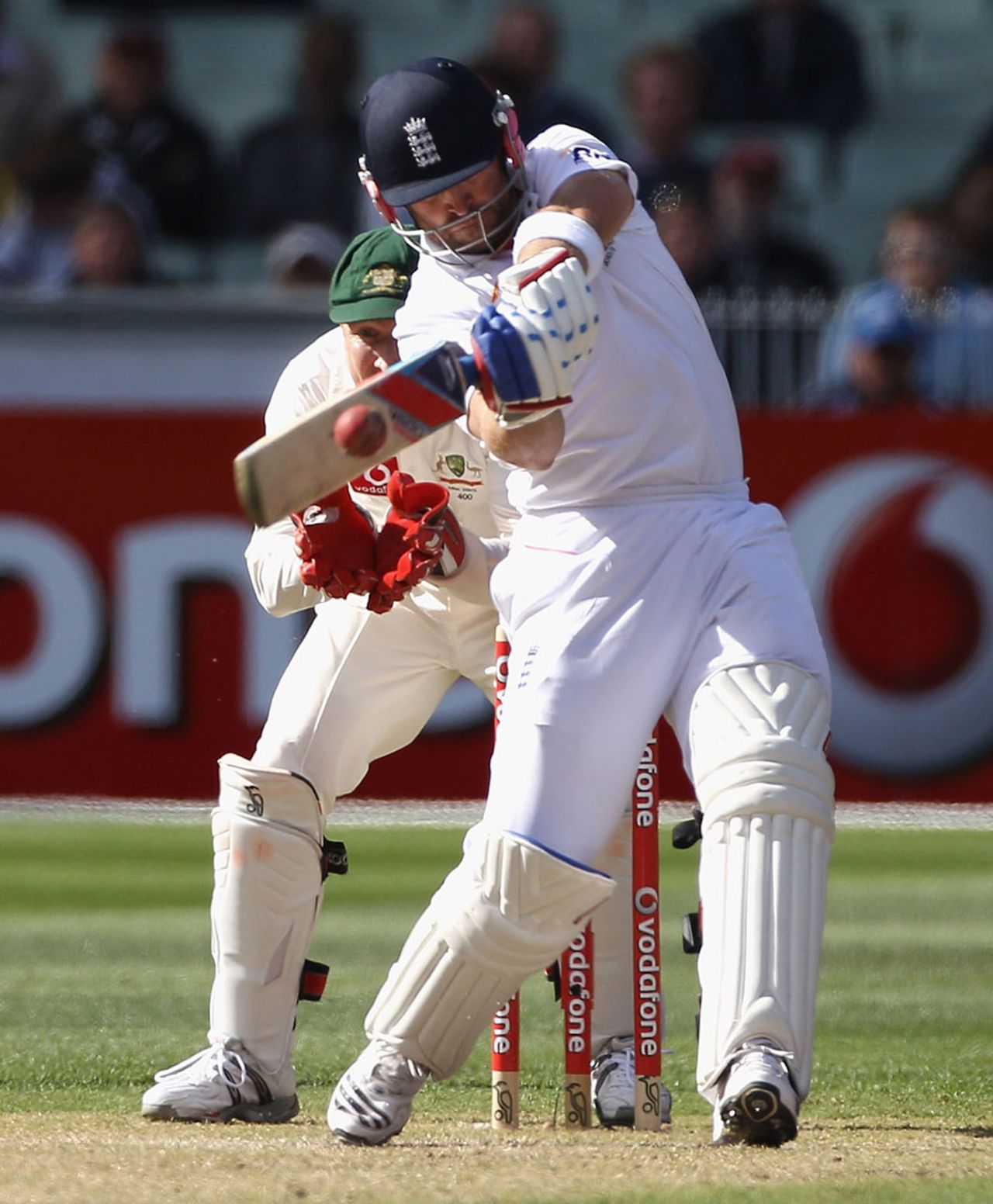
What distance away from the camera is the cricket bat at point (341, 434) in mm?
3957

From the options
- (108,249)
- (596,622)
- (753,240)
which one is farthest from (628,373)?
(108,249)

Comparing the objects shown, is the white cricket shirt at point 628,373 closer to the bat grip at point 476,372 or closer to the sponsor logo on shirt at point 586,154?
the sponsor logo on shirt at point 586,154

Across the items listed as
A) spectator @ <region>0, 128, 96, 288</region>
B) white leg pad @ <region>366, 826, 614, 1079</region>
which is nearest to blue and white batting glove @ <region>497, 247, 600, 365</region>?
white leg pad @ <region>366, 826, 614, 1079</region>

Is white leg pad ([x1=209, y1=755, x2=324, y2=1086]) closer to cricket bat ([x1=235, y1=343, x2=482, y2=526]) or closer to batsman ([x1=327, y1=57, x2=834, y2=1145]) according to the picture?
batsman ([x1=327, y1=57, x2=834, y2=1145])

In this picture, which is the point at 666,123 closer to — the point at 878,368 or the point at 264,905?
the point at 878,368

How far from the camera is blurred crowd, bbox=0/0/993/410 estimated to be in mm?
10555

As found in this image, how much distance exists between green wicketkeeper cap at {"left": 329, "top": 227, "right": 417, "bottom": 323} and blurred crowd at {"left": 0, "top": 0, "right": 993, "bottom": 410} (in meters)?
5.48

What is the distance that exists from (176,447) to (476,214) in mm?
6386

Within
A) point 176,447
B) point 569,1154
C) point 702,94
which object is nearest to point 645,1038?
point 569,1154

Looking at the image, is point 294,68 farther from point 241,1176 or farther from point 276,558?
point 241,1176

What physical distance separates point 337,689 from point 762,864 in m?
1.25

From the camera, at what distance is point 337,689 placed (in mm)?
5051

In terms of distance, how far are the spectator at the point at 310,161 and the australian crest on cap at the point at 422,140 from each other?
8.04m

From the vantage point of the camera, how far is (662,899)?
8680mm
